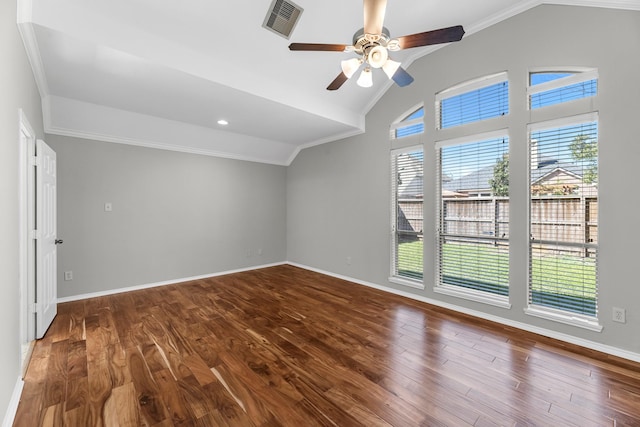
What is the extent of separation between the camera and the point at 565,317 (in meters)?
2.71

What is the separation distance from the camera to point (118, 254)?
4207 millimetres

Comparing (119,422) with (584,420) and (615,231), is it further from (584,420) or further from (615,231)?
(615,231)

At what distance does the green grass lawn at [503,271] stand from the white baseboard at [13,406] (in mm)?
4062

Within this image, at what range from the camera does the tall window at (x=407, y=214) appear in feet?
13.0

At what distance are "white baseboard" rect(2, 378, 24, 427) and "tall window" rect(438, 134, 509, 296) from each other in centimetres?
407

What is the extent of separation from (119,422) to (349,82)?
4144 millimetres

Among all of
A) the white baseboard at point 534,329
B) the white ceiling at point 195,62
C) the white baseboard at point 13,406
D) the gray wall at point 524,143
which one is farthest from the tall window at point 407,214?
the white baseboard at point 13,406

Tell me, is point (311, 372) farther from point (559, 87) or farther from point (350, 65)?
point (559, 87)

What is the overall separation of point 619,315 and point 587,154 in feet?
4.89

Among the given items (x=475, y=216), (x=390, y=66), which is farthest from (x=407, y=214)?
(x=390, y=66)

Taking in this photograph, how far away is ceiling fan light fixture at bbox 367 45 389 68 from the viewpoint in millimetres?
1985

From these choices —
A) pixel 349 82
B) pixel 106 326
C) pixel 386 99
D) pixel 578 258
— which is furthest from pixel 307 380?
pixel 386 99

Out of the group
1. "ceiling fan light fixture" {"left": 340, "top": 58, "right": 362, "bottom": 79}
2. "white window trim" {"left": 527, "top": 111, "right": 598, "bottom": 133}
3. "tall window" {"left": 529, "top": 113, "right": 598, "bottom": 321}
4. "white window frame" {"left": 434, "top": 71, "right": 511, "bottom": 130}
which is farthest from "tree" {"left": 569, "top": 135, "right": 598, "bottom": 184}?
"ceiling fan light fixture" {"left": 340, "top": 58, "right": 362, "bottom": 79}

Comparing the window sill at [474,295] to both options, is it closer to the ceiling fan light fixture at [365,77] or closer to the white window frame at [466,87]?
the white window frame at [466,87]
